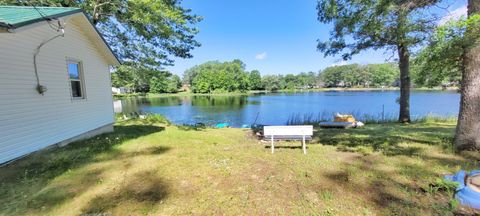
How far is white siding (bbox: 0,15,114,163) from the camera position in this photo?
14.9 ft

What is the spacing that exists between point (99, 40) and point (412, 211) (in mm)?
9035

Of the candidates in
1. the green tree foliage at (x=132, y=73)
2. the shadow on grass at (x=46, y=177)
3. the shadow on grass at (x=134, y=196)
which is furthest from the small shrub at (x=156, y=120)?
the shadow on grass at (x=134, y=196)

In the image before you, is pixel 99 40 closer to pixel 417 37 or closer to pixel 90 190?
pixel 90 190

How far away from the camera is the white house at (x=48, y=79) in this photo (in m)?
4.50

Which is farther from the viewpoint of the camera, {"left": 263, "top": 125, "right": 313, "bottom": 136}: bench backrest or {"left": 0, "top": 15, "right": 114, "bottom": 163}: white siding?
{"left": 263, "top": 125, "right": 313, "bottom": 136}: bench backrest

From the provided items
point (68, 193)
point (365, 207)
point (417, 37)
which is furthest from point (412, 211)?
point (68, 193)

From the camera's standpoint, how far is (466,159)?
4.49 m

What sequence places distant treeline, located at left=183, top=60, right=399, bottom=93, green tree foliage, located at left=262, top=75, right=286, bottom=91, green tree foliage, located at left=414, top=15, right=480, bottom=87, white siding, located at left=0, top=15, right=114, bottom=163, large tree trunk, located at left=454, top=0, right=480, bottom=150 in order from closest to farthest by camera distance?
green tree foliage, located at left=414, top=15, right=480, bottom=87 → large tree trunk, located at left=454, top=0, right=480, bottom=150 → white siding, located at left=0, top=15, right=114, bottom=163 → distant treeline, located at left=183, top=60, right=399, bottom=93 → green tree foliage, located at left=262, top=75, right=286, bottom=91

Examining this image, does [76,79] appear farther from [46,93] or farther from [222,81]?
[222,81]

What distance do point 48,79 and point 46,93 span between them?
359 millimetres

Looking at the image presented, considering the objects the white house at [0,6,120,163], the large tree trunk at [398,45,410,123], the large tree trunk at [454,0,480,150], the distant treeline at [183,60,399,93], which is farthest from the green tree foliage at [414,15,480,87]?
the distant treeline at [183,60,399,93]

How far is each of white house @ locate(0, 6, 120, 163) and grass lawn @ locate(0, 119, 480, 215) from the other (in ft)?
1.90

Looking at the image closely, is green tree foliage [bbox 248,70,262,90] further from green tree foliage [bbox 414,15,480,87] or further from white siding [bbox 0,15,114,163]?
green tree foliage [bbox 414,15,480,87]

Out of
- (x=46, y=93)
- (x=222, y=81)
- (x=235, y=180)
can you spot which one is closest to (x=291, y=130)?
(x=235, y=180)
